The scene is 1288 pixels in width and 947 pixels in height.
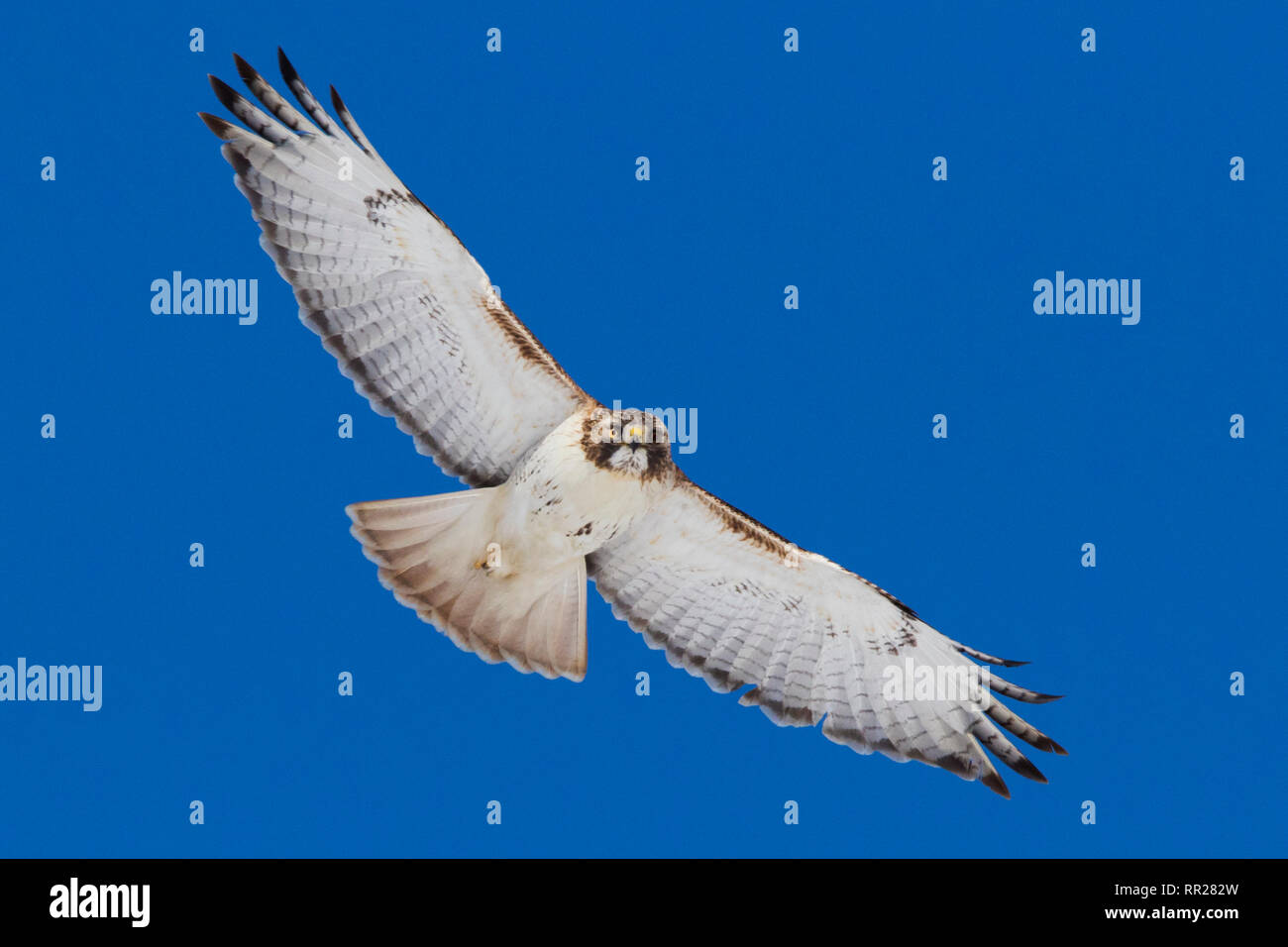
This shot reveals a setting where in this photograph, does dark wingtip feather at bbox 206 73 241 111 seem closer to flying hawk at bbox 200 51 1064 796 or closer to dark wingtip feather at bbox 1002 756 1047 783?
flying hawk at bbox 200 51 1064 796

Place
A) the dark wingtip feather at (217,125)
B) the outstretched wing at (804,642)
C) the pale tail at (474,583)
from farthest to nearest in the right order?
the outstretched wing at (804,642) → the pale tail at (474,583) → the dark wingtip feather at (217,125)

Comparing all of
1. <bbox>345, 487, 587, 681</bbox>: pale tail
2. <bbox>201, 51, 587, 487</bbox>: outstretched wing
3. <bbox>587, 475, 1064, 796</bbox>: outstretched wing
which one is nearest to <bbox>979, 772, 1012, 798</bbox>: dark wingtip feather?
<bbox>587, 475, 1064, 796</bbox>: outstretched wing

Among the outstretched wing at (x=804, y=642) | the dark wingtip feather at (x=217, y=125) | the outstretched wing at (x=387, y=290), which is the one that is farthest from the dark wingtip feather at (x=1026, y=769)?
the dark wingtip feather at (x=217, y=125)

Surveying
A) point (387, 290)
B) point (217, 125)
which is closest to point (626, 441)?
point (387, 290)

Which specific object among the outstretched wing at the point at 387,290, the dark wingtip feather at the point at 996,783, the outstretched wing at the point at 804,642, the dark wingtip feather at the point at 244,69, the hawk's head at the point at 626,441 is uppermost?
the dark wingtip feather at the point at 244,69

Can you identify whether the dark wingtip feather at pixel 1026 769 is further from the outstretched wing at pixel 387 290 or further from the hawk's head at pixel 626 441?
the outstretched wing at pixel 387 290
